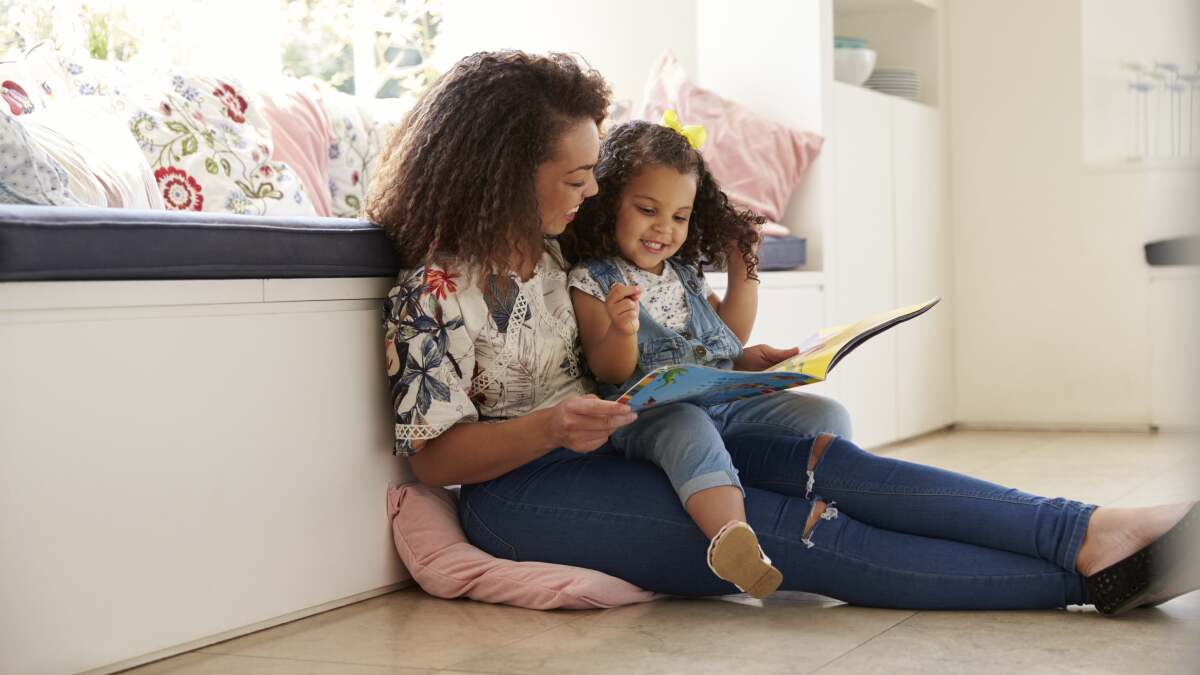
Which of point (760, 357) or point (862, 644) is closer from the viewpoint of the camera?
point (862, 644)

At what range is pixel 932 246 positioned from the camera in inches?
160

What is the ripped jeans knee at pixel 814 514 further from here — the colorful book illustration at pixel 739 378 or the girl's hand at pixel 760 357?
the girl's hand at pixel 760 357

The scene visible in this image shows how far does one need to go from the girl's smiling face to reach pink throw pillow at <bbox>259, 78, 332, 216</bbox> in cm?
87

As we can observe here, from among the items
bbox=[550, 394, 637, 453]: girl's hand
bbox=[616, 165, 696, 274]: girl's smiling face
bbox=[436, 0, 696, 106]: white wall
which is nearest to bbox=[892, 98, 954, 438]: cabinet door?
bbox=[436, 0, 696, 106]: white wall

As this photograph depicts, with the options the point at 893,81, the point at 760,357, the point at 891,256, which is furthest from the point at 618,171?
the point at 893,81

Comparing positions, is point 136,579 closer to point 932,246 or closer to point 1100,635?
point 1100,635

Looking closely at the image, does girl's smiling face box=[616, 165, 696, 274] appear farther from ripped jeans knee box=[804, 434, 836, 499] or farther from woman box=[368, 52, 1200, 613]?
ripped jeans knee box=[804, 434, 836, 499]

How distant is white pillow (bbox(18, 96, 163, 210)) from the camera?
1771 mm

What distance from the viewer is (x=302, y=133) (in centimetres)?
269

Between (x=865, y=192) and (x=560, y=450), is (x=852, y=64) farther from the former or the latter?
(x=560, y=450)

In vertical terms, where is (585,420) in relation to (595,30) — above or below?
below

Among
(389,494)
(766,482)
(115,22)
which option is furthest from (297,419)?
(115,22)

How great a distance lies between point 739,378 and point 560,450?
321mm

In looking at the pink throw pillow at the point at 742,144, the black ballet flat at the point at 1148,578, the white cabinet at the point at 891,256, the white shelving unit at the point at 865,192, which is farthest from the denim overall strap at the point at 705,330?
the white cabinet at the point at 891,256
